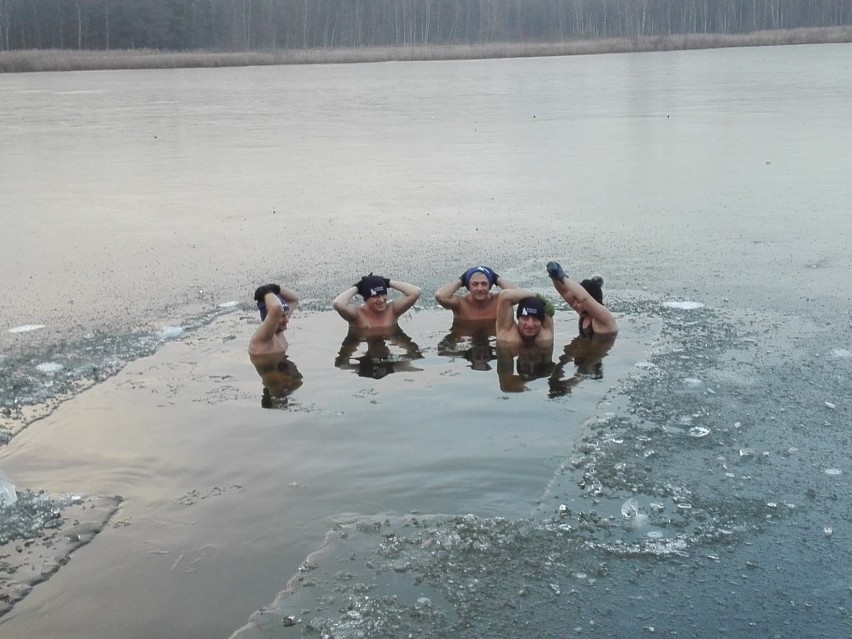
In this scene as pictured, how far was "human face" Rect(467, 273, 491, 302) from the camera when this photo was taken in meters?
9.10

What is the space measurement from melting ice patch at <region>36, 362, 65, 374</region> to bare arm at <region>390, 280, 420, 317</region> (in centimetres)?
272

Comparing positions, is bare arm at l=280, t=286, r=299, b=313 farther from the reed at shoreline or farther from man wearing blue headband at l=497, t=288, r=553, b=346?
the reed at shoreline

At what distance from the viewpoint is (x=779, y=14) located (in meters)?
83.6

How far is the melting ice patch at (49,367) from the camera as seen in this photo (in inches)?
314

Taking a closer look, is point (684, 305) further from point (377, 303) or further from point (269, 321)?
point (269, 321)

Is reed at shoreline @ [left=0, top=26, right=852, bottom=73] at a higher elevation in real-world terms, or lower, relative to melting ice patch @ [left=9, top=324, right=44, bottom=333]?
higher

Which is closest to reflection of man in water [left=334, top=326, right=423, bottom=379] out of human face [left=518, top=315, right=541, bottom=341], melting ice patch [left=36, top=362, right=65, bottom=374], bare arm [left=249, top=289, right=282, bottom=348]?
bare arm [left=249, top=289, right=282, bottom=348]

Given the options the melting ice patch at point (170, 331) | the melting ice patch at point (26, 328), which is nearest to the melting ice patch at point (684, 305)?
the melting ice patch at point (170, 331)

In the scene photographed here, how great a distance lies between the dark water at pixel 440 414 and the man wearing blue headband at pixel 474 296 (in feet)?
0.73

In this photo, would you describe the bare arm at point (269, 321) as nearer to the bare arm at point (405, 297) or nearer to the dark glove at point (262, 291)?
the dark glove at point (262, 291)

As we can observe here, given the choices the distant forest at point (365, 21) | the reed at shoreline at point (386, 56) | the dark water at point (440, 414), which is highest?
the distant forest at point (365, 21)

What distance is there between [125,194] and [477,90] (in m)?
20.9

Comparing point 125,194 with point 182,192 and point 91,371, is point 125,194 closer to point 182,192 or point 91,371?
point 182,192

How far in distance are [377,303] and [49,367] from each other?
2622mm
